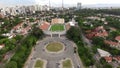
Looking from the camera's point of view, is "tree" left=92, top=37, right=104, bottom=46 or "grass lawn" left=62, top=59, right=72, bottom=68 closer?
"grass lawn" left=62, top=59, right=72, bottom=68

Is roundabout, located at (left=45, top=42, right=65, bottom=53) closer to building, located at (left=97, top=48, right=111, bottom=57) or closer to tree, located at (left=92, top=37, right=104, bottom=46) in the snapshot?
tree, located at (left=92, top=37, right=104, bottom=46)

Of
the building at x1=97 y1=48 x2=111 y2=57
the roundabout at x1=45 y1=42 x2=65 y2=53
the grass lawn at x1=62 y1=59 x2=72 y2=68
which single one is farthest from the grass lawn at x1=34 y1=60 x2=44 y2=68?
the building at x1=97 y1=48 x2=111 y2=57

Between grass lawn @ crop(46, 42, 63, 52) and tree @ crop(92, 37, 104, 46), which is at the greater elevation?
tree @ crop(92, 37, 104, 46)

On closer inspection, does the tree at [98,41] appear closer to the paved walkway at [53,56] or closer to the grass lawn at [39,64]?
the paved walkway at [53,56]

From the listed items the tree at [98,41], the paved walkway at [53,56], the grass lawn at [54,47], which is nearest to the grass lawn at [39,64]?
the paved walkway at [53,56]

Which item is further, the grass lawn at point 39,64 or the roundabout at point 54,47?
the roundabout at point 54,47

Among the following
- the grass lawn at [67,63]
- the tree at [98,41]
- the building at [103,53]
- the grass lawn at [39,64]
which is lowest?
the grass lawn at [39,64]

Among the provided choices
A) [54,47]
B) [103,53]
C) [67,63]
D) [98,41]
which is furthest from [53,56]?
[98,41]

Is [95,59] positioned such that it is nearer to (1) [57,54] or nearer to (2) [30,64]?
(1) [57,54]
